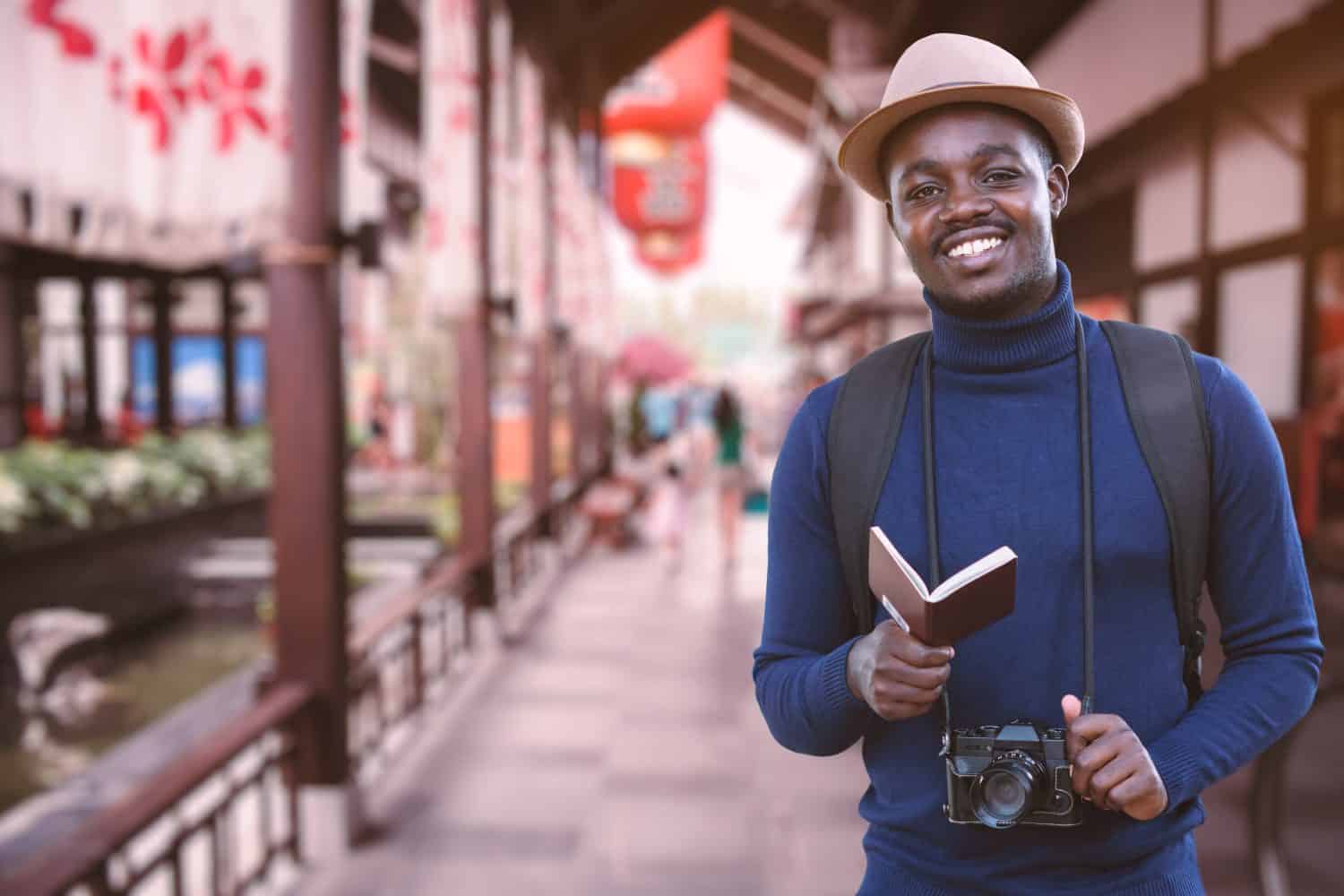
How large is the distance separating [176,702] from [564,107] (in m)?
10.3

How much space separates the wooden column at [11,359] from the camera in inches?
597

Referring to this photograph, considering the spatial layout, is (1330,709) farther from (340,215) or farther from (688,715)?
(340,215)

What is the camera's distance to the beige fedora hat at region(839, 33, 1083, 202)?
4.46ft

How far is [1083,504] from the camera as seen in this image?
53.4 inches

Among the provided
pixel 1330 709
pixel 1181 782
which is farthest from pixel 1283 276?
pixel 1181 782

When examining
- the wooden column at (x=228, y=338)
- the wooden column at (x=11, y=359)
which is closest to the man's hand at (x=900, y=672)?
the wooden column at (x=11, y=359)

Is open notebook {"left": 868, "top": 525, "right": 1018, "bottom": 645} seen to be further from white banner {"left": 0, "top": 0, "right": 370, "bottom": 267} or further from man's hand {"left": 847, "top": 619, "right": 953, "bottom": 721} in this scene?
white banner {"left": 0, "top": 0, "right": 370, "bottom": 267}

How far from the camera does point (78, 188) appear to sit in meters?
3.26

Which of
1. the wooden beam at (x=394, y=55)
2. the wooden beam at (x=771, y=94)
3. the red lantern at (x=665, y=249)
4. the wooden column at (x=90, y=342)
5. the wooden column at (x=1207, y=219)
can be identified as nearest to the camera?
the wooden column at (x=1207, y=219)

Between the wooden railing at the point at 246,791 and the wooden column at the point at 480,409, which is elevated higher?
the wooden column at the point at 480,409

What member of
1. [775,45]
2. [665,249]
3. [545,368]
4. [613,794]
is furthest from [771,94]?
[613,794]

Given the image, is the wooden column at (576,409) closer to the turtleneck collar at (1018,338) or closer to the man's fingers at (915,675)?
the turtleneck collar at (1018,338)

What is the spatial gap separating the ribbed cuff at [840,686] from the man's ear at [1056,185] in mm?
641

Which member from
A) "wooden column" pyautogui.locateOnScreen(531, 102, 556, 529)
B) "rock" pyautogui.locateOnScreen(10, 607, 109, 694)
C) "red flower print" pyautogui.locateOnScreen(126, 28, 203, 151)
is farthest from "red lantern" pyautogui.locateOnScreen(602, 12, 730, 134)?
"red flower print" pyautogui.locateOnScreen(126, 28, 203, 151)
